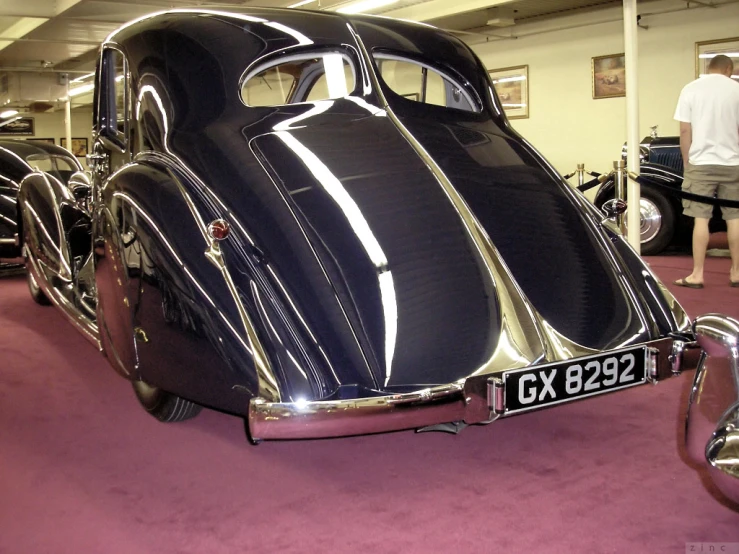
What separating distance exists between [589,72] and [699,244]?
25.0ft

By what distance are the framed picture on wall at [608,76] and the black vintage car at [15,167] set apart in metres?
8.34

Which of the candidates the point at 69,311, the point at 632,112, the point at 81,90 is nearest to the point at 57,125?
the point at 81,90

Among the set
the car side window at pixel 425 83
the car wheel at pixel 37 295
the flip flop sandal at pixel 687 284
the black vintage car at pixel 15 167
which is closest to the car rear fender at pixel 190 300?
the car side window at pixel 425 83

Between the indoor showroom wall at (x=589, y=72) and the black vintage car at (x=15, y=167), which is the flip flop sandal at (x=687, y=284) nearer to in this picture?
the black vintage car at (x=15, y=167)

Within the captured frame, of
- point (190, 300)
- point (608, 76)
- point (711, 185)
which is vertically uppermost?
point (608, 76)

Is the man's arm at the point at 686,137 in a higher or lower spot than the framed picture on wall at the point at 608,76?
lower

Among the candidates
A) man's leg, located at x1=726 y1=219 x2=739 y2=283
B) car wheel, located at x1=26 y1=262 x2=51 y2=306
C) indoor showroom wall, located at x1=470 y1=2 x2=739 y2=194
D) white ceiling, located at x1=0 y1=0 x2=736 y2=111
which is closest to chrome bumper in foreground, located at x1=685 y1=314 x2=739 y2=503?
man's leg, located at x1=726 y1=219 x2=739 y2=283

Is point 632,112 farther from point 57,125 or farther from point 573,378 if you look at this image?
point 57,125

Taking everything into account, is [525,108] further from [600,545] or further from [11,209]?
[600,545]

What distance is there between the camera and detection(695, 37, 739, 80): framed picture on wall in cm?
1077

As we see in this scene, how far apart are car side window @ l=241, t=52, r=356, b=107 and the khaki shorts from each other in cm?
323

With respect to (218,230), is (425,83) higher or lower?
higher

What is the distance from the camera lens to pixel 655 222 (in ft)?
26.8

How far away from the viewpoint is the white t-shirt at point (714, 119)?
228 inches
